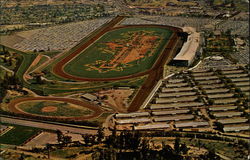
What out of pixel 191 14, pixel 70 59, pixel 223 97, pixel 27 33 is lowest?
pixel 223 97

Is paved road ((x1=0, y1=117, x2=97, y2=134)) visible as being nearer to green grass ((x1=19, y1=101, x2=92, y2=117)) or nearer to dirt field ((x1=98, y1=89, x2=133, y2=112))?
green grass ((x1=19, y1=101, x2=92, y2=117))

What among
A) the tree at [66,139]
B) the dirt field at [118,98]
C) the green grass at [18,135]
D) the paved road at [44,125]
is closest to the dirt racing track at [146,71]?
the dirt field at [118,98]

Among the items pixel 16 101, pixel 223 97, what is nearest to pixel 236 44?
pixel 223 97

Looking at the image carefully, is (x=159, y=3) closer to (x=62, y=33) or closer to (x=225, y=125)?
(x=62, y=33)

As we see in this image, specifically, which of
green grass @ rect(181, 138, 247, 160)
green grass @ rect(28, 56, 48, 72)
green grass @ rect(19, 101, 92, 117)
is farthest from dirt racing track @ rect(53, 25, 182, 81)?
green grass @ rect(181, 138, 247, 160)

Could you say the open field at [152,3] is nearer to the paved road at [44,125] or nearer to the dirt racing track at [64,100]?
the dirt racing track at [64,100]
